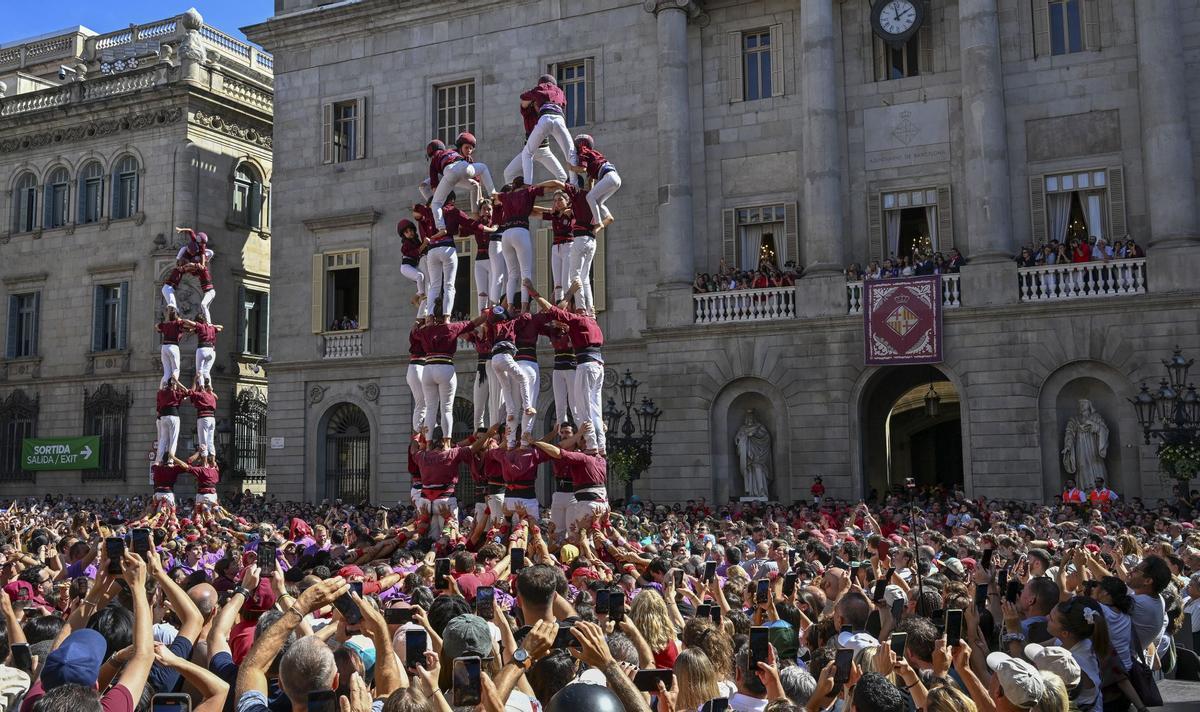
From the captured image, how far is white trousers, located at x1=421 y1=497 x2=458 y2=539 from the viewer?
58.9 ft

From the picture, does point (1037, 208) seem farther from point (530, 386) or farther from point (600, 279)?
point (530, 386)

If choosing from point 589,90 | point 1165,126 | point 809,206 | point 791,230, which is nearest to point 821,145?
point 809,206

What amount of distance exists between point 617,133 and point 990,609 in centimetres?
2611

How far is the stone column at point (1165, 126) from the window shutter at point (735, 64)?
1004cm

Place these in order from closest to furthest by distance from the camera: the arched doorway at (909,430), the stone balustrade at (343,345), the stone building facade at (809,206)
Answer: the stone building facade at (809,206), the arched doorway at (909,430), the stone balustrade at (343,345)

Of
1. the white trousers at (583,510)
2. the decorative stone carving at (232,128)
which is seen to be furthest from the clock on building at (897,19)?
the decorative stone carving at (232,128)

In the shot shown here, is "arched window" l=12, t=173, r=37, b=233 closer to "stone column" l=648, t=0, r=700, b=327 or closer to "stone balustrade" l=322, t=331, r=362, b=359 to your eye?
"stone balustrade" l=322, t=331, r=362, b=359

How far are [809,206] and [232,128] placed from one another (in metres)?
23.6

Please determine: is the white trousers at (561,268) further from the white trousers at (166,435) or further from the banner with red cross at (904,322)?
the white trousers at (166,435)

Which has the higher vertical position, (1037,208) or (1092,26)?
(1092,26)

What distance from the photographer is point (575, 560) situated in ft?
45.1

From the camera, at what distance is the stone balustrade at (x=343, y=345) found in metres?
36.9

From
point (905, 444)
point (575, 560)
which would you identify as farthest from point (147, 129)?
point (575, 560)

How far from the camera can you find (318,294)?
37.6 metres
